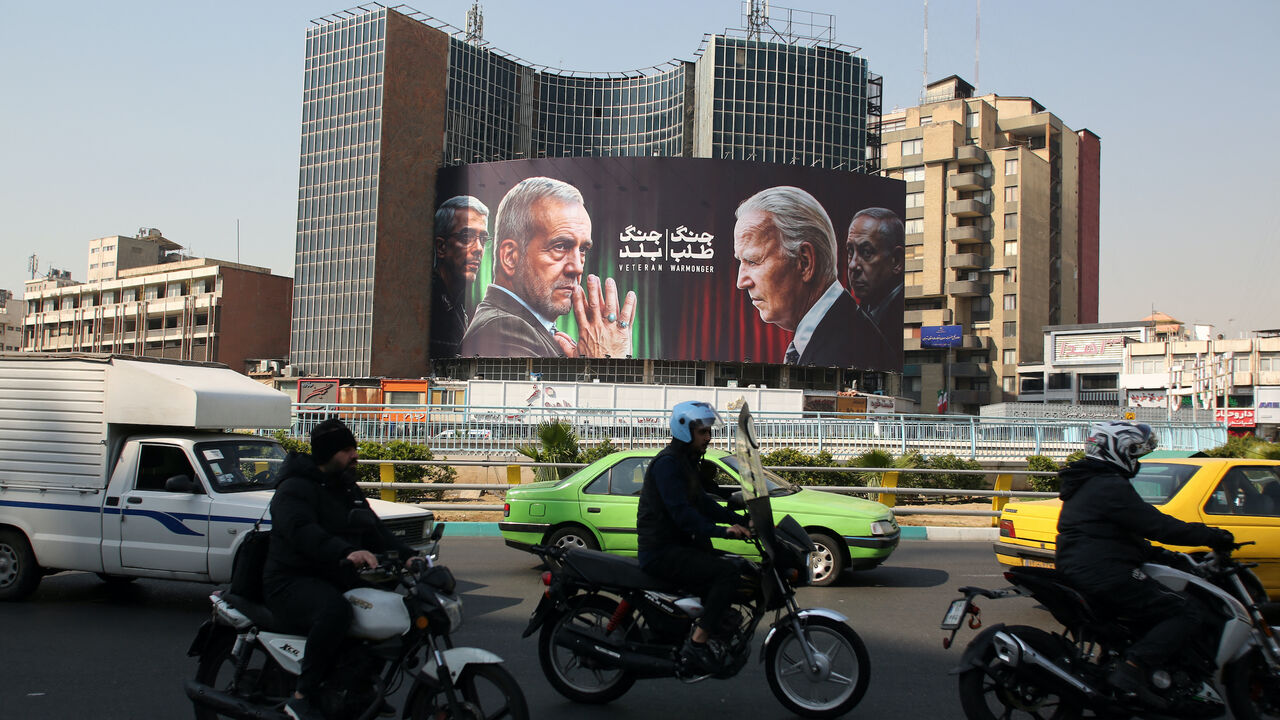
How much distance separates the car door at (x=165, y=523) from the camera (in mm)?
7875

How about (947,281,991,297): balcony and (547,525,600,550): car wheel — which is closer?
(547,525,600,550): car wheel

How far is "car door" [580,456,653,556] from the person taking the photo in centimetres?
986

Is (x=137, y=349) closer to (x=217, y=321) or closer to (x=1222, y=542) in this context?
(x=217, y=321)

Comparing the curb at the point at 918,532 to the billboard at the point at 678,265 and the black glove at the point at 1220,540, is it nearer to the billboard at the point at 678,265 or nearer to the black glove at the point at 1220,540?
the black glove at the point at 1220,540

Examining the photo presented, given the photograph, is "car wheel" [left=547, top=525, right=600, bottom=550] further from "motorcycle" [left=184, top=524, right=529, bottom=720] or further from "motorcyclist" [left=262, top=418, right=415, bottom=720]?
"motorcycle" [left=184, top=524, right=529, bottom=720]

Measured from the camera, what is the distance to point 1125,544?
4.77 meters

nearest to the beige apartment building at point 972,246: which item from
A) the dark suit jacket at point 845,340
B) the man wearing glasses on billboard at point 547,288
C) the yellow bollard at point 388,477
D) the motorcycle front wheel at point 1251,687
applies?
the dark suit jacket at point 845,340

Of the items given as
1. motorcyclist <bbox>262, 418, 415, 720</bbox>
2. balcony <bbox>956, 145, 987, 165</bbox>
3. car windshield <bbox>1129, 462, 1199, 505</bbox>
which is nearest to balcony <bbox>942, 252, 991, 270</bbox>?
balcony <bbox>956, 145, 987, 165</bbox>

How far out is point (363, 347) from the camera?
67875 mm

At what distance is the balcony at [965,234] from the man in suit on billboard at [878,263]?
18814 millimetres

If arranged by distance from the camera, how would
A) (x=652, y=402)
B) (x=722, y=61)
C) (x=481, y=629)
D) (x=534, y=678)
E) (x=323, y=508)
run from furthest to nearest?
(x=722, y=61), (x=652, y=402), (x=481, y=629), (x=534, y=678), (x=323, y=508)

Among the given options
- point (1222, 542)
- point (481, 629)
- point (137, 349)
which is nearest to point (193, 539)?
point (481, 629)

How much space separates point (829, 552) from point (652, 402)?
33.3 m

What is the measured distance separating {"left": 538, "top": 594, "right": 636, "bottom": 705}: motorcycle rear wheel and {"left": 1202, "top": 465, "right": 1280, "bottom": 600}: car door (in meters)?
5.27
